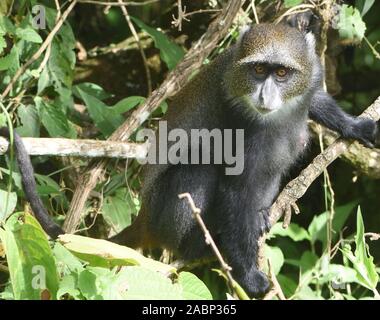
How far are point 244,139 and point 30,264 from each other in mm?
2547

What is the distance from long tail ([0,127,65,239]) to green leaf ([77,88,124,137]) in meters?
1.40

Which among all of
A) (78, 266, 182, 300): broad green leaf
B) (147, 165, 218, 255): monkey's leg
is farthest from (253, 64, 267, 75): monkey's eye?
(78, 266, 182, 300): broad green leaf

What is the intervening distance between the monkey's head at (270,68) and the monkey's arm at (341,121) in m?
0.37

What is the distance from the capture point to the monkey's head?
573 cm

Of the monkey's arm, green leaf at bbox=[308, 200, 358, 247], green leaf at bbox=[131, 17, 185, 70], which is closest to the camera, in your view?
the monkey's arm

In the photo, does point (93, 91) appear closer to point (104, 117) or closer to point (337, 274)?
point (104, 117)

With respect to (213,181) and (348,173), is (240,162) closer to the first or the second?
(213,181)

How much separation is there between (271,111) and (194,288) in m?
1.87

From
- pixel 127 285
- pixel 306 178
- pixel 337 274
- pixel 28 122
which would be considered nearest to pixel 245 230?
pixel 306 178

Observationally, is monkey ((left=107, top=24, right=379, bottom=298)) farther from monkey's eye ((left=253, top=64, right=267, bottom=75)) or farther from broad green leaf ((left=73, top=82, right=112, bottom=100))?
broad green leaf ((left=73, top=82, right=112, bottom=100))

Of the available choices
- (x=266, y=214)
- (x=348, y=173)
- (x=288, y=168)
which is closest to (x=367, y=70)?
(x=348, y=173)

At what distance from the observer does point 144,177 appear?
6535 millimetres

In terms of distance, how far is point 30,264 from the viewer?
412 centimetres

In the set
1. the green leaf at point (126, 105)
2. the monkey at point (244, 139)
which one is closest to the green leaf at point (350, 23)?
the monkey at point (244, 139)
